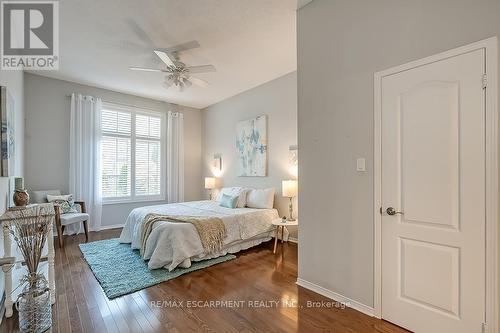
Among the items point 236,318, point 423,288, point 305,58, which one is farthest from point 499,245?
point 305,58

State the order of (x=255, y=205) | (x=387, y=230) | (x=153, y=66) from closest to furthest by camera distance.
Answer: (x=387, y=230)
(x=153, y=66)
(x=255, y=205)

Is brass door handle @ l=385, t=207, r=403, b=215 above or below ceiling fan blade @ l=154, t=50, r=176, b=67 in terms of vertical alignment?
below

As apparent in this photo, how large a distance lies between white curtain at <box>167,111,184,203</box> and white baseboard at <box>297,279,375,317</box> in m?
4.27

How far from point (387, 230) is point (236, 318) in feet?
4.91

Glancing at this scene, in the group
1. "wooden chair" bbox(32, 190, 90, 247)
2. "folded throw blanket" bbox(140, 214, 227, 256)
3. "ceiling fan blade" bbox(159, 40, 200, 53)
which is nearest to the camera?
"ceiling fan blade" bbox(159, 40, 200, 53)

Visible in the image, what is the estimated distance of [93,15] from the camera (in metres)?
2.71

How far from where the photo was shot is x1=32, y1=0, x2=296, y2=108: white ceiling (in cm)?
259

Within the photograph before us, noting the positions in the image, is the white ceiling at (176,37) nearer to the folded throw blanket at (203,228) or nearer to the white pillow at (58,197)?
the white pillow at (58,197)

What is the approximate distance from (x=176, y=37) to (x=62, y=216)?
3.45 m

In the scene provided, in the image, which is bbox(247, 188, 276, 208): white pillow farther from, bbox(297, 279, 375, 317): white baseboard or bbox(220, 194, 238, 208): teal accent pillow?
bbox(297, 279, 375, 317): white baseboard

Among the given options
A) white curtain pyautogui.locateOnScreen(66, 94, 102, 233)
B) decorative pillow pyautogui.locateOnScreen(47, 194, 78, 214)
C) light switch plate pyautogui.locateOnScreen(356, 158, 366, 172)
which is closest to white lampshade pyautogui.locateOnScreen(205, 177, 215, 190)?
white curtain pyautogui.locateOnScreen(66, 94, 102, 233)

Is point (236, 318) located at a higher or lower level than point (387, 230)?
lower

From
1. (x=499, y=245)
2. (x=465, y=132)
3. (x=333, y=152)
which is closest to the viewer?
(x=499, y=245)

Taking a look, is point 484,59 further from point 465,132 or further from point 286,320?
point 286,320
